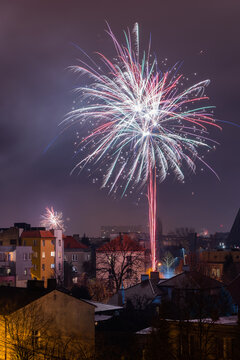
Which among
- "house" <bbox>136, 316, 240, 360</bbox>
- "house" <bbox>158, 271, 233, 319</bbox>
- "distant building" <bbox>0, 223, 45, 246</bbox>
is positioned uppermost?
"distant building" <bbox>0, 223, 45, 246</bbox>

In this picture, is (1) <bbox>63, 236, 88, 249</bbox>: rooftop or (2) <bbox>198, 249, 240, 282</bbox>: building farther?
(1) <bbox>63, 236, 88, 249</bbox>: rooftop

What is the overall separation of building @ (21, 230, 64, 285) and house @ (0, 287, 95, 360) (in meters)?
53.7

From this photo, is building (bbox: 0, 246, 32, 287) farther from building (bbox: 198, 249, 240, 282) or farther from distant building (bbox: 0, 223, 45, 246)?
building (bbox: 198, 249, 240, 282)

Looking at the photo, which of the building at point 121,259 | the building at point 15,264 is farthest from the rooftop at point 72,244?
the building at point 15,264

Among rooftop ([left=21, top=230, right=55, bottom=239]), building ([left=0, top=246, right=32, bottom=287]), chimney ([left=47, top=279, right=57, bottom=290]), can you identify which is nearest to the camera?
chimney ([left=47, top=279, right=57, bottom=290])

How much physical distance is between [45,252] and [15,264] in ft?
47.1

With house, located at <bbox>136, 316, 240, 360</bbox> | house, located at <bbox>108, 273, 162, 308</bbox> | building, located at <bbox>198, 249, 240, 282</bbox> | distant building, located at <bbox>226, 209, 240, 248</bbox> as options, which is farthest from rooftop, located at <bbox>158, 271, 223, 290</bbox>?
distant building, located at <bbox>226, 209, 240, 248</bbox>

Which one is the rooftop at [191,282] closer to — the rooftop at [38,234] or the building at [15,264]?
the building at [15,264]

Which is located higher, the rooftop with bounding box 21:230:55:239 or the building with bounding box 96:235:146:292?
the rooftop with bounding box 21:230:55:239

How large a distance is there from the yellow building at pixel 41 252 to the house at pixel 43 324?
5371 cm

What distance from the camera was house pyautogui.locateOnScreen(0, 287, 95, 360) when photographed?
110 feet

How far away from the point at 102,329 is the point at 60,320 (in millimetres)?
8744

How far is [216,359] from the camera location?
34531 millimetres

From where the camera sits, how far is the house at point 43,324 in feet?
110
